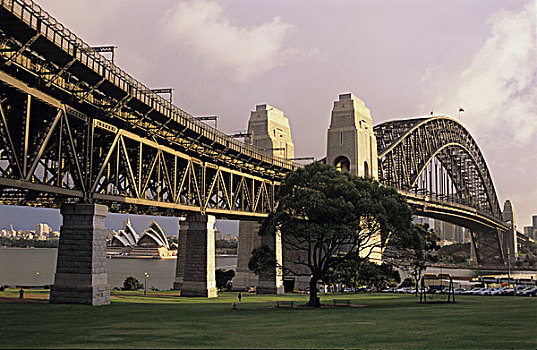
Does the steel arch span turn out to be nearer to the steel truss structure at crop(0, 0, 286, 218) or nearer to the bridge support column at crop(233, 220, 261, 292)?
the bridge support column at crop(233, 220, 261, 292)

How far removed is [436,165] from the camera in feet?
539

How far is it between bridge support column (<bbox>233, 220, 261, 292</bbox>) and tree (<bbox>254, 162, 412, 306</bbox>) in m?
45.0

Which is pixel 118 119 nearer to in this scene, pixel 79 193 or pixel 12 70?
pixel 79 193

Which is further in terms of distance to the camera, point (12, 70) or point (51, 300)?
point (51, 300)

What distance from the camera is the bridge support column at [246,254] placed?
10000 cm

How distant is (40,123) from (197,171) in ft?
86.7

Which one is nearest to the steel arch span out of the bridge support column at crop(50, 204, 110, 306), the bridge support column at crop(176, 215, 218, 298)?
the bridge support column at crop(176, 215, 218, 298)

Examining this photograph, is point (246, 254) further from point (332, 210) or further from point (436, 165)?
point (436, 165)

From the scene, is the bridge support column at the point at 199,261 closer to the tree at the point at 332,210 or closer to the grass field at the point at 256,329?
the tree at the point at 332,210

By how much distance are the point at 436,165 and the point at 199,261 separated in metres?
114

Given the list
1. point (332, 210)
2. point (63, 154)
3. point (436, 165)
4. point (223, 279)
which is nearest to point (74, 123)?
point (63, 154)

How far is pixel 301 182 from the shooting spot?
2158 inches

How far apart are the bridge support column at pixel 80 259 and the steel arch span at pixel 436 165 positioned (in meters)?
85.7

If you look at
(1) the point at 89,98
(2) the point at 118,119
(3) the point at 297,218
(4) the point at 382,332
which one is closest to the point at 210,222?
(3) the point at 297,218
